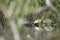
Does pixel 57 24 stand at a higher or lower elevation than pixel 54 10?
lower

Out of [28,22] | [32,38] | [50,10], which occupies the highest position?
[50,10]

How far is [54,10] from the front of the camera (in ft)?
3.42

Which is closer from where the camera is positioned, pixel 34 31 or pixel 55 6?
pixel 55 6

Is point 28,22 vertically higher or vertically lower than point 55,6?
lower

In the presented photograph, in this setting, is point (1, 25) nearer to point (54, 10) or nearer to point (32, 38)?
point (32, 38)

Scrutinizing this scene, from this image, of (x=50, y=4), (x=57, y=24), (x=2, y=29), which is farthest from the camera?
(x=2, y=29)

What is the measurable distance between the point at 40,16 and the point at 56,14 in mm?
97

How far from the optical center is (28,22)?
115cm

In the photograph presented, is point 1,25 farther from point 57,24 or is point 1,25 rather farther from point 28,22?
point 57,24

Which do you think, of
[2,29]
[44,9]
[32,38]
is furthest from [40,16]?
[2,29]

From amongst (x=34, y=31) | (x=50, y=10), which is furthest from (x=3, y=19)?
(x=50, y=10)

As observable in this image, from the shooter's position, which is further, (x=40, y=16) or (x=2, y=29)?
(x=2, y=29)

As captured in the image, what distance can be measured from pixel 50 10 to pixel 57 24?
0.38 ft

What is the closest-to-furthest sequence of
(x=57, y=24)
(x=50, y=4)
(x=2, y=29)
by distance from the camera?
(x=50, y=4) → (x=57, y=24) → (x=2, y=29)
